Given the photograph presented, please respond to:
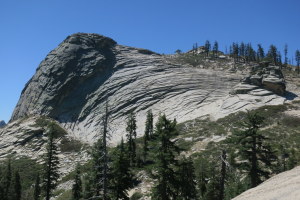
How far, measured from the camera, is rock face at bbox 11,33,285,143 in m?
84.2

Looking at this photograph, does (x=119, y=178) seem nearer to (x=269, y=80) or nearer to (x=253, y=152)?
(x=253, y=152)

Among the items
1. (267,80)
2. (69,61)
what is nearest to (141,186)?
(267,80)

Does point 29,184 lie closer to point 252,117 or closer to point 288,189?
point 252,117

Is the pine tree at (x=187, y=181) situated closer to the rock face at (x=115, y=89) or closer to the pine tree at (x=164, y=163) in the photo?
the pine tree at (x=164, y=163)

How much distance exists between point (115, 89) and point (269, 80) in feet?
168

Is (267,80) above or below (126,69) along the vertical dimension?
below

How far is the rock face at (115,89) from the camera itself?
8419 centimetres

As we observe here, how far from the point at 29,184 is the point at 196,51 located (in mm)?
128055

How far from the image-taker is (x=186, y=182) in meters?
33.7

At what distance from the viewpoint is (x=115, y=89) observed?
100062mm

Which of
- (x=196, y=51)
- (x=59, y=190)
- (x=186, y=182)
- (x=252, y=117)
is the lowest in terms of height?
(x=59, y=190)

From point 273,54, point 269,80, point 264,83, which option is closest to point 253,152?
point 264,83

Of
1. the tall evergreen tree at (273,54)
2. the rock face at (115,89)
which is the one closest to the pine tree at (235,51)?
the tall evergreen tree at (273,54)

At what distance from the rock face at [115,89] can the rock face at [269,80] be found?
13.7 ft
